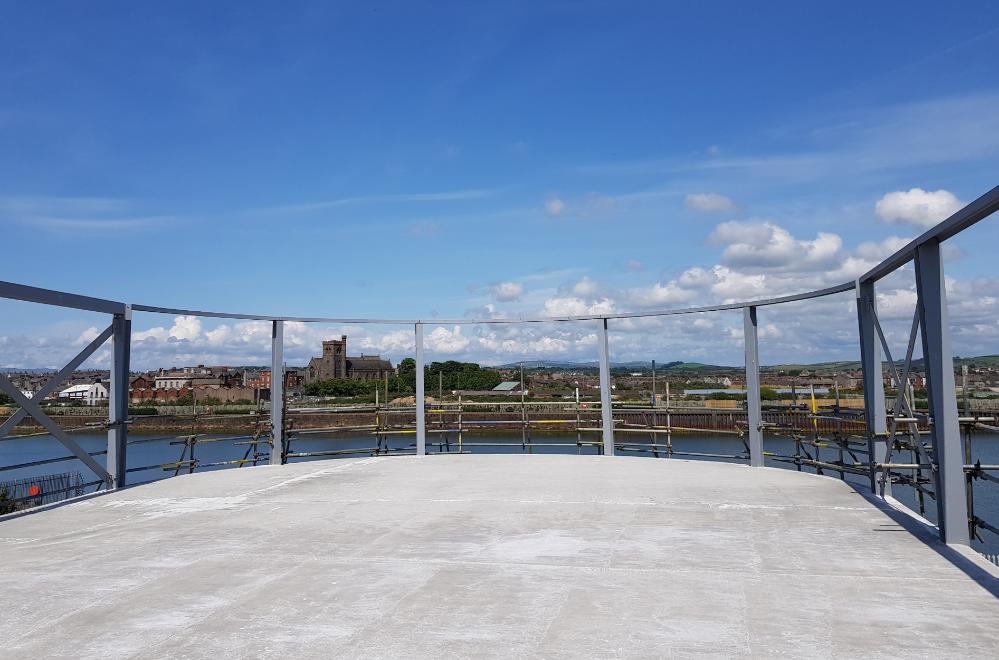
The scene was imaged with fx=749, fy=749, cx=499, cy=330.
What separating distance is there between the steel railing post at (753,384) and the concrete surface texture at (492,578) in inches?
62.9

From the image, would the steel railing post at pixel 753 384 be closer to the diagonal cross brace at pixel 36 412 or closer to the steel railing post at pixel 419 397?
the steel railing post at pixel 419 397

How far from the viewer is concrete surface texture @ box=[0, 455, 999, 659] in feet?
9.14

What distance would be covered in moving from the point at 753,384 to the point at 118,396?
6334 mm

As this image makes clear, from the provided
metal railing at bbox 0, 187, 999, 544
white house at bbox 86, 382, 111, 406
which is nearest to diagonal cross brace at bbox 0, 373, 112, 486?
metal railing at bbox 0, 187, 999, 544

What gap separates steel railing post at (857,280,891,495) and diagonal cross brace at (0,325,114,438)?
654 centimetres

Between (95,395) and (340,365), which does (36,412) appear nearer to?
(95,395)

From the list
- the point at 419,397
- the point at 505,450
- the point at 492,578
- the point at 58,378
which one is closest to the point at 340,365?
the point at 505,450

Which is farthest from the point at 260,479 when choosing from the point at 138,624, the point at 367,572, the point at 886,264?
the point at 886,264

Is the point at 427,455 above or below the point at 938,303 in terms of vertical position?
below

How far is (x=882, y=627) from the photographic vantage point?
9.48ft

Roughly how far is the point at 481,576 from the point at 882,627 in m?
1.76

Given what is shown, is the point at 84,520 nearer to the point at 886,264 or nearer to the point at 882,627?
the point at 882,627

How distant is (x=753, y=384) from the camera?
7.98m

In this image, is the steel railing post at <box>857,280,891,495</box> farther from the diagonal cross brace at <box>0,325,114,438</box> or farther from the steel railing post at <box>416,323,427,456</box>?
the diagonal cross brace at <box>0,325,114,438</box>
